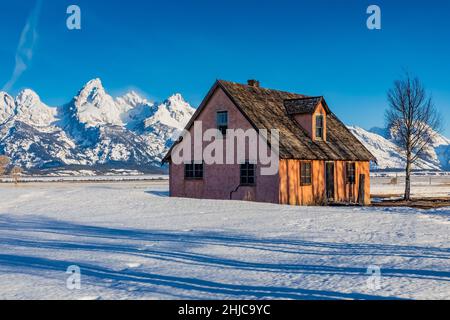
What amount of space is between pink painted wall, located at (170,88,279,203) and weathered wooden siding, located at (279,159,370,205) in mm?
669

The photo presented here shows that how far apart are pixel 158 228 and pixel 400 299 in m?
10.6

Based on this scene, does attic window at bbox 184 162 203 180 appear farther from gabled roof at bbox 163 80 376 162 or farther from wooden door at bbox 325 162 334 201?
wooden door at bbox 325 162 334 201

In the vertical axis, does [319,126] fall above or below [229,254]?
above

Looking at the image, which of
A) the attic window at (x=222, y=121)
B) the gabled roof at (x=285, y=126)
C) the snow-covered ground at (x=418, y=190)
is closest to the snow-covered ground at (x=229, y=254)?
the gabled roof at (x=285, y=126)

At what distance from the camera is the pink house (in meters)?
27.2

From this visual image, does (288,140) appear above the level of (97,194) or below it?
above

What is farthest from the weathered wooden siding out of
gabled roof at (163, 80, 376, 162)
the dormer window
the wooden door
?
the dormer window

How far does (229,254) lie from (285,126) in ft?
61.0

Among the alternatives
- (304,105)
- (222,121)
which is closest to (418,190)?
(304,105)

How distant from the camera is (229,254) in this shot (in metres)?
11.6

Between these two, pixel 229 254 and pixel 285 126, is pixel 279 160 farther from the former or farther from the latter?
pixel 229 254
